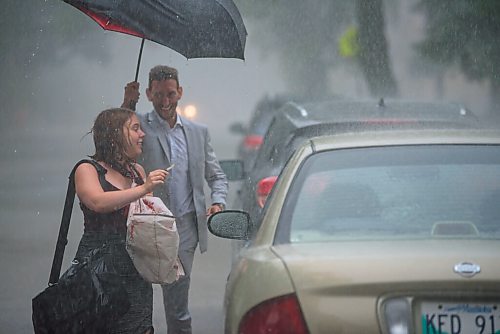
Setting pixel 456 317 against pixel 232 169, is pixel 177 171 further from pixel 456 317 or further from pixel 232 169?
pixel 456 317

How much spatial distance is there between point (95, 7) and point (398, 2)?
20352 millimetres

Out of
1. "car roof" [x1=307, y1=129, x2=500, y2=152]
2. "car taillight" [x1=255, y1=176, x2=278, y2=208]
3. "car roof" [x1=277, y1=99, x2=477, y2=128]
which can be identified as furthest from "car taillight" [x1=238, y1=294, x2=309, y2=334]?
"car roof" [x1=277, y1=99, x2=477, y2=128]

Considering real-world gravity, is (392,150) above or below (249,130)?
below

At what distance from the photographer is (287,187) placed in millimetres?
4934

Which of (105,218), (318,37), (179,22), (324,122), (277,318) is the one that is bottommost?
(277,318)

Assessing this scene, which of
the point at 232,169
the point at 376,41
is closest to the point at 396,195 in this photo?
the point at 232,169

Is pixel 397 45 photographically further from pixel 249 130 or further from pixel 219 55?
pixel 219 55

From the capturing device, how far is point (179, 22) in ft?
22.3

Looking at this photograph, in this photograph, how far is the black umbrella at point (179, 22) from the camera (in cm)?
664

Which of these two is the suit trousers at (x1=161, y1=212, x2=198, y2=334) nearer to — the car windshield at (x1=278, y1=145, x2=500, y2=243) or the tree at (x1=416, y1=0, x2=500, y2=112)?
the car windshield at (x1=278, y1=145, x2=500, y2=243)

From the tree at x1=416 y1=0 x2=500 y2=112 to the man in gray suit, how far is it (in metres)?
15.2

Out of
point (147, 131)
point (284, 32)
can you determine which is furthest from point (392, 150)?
point (284, 32)

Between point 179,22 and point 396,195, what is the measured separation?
2383 millimetres

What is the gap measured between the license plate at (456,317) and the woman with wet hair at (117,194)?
1.84 m
